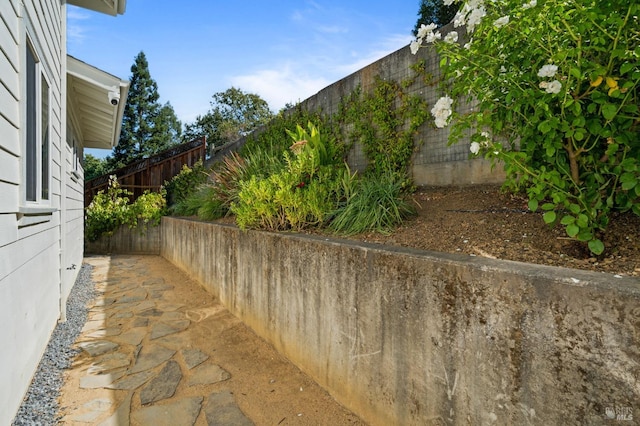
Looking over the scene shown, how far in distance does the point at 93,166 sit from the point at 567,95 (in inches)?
1312

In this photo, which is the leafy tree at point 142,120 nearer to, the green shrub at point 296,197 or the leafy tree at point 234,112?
the leafy tree at point 234,112

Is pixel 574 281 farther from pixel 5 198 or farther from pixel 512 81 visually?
pixel 5 198

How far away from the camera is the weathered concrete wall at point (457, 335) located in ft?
3.55

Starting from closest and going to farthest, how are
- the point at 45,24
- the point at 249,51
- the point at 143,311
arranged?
the point at 45,24, the point at 143,311, the point at 249,51

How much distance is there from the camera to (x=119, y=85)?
5043 millimetres

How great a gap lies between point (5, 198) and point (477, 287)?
2.44m

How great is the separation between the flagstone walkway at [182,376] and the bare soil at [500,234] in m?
1.24

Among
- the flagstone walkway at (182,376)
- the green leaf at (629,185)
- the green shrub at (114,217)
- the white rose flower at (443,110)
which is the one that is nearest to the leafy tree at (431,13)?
the green shrub at (114,217)

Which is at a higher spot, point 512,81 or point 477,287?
point 512,81

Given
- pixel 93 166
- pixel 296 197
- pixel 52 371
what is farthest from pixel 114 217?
pixel 93 166

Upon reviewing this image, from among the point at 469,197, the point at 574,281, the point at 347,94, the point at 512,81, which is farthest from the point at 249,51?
the point at 574,281

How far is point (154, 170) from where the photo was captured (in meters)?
11.8

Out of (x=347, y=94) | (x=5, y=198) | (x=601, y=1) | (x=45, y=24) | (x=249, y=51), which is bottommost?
(x=5, y=198)

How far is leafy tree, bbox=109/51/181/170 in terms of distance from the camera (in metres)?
26.8
